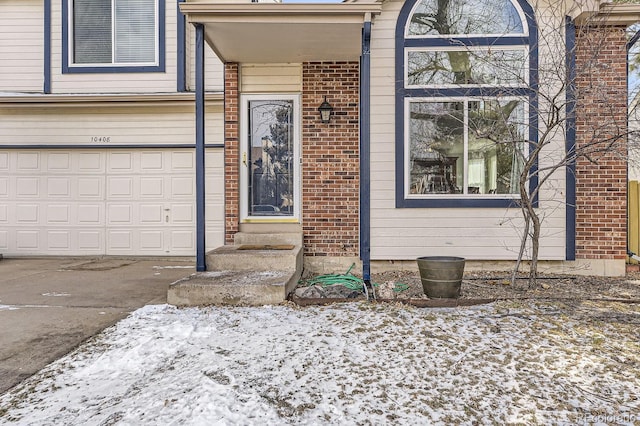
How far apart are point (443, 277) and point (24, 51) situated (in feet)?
28.7

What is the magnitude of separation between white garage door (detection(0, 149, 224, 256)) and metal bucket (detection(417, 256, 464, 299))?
15.1 ft

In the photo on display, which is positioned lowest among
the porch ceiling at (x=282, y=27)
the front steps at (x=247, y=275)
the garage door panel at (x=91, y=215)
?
the front steps at (x=247, y=275)

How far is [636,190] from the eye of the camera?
252 inches

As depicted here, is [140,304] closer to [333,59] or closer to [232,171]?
[232,171]

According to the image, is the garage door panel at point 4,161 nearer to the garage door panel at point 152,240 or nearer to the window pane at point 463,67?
the garage door panel at point 152,240

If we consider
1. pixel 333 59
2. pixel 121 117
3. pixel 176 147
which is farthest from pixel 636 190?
pixel 121 117

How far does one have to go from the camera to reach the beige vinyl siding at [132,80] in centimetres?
769

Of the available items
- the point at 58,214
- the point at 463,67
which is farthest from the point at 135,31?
the point at 463,67

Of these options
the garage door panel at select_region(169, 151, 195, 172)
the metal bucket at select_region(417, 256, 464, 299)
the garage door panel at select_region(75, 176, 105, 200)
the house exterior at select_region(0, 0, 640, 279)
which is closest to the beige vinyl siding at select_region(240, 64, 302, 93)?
the house exterior at select_region(0, 0, 640, 279)

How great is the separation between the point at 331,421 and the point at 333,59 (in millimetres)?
4989

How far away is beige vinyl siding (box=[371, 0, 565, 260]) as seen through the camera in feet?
18.6

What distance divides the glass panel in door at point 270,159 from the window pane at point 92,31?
12.7 ft

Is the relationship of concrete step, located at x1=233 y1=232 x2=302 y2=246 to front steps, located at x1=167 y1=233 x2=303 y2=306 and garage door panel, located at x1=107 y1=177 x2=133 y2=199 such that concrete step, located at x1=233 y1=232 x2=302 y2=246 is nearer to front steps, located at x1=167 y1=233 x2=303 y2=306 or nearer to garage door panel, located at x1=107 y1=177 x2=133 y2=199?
front steps, located at x1=167 y1=233 x2=303 y2=306

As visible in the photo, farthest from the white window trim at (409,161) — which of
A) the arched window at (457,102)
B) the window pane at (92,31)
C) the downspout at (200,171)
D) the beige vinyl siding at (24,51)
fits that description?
the beige vinyl siding at (24,51)
